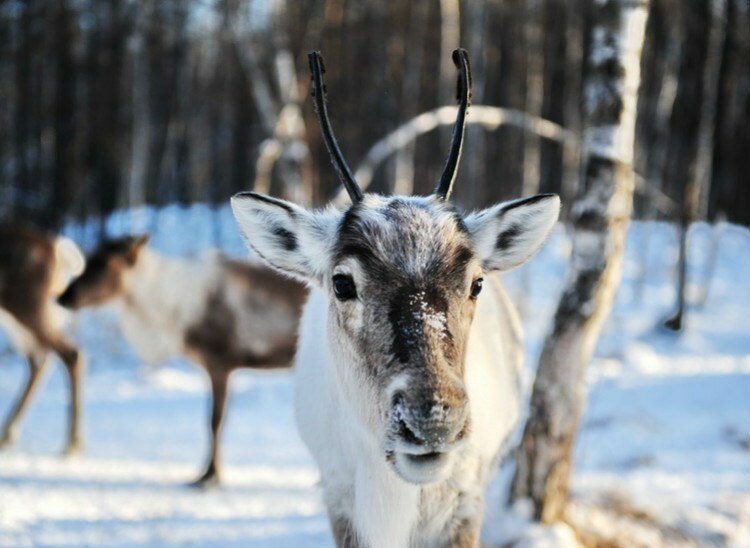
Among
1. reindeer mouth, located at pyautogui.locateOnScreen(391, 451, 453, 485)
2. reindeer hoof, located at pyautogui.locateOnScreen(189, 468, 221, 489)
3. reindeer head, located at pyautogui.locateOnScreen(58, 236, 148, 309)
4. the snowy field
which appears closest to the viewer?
reindeer mouth, located at pyautogui.locateOnScreen(391, 451, 453, 485)

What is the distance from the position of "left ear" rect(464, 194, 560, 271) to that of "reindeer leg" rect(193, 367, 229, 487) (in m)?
3.75

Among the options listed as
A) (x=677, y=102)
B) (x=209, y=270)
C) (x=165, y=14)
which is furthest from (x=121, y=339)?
(x=677, y=102)

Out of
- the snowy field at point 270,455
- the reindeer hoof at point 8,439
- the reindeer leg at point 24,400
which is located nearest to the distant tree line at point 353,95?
the snowy field at point 270,455

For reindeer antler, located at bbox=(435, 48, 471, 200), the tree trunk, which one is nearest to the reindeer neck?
reindeer antler, located at bbox=(435, 48, 471, 200)

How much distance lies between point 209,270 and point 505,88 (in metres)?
17.7

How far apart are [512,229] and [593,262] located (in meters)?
1.37

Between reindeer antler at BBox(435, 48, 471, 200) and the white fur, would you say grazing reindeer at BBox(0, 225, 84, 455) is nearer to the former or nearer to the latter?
the white fur

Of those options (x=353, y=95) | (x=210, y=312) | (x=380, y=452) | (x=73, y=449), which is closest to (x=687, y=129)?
(x=353, y=95)

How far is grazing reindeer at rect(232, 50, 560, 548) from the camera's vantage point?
1.89m

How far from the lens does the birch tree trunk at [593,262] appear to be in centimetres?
373

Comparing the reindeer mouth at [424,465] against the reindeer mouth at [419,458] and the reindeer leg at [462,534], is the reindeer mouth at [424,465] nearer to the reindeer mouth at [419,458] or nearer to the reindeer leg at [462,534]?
the reindeer mouth at [419,458]

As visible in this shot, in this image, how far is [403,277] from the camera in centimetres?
212

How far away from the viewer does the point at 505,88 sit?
22094 millimetres

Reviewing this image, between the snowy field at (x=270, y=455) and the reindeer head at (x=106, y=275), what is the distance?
0.59 m
